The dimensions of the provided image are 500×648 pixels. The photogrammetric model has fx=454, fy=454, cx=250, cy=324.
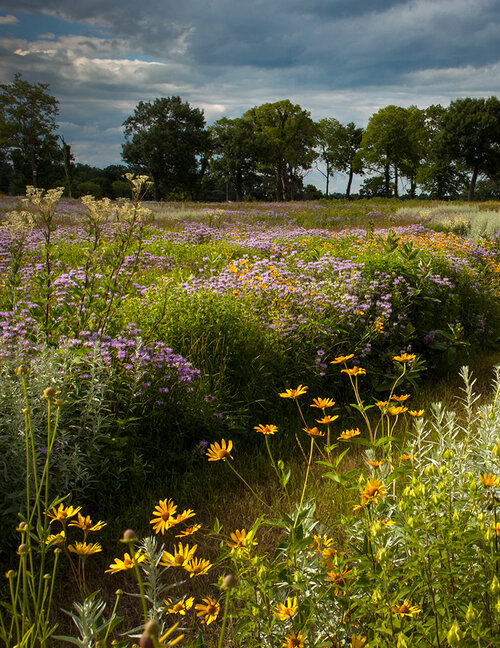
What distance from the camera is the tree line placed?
38.4 m

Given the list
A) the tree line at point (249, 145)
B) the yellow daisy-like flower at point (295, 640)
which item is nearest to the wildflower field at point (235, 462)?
the yellow daisy-like flower at point (295, 640)

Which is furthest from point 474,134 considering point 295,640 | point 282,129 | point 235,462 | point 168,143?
point 295,640

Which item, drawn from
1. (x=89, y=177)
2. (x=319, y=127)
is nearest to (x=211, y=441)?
(x=319, y=127)

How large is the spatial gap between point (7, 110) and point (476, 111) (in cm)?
3943

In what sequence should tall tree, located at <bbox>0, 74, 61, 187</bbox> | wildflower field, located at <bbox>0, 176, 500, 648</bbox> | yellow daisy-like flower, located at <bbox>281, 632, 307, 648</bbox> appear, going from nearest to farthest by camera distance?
yellow daisy-like flower, located at <bbox>281, 632, 307, 648</bbox> → wildflower field, located at <bbox>0, 176, 500, 648</bbox> → tall tree, located at <bbox>0, 74, 61, 187</bbox>

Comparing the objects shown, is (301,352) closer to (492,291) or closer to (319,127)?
(492,291)

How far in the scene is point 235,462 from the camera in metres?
3.06

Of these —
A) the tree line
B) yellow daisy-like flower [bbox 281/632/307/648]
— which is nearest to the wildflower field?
yellow daisy-like flower [bbox 281/632/307/648]

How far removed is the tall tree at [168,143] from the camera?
42.3 metres

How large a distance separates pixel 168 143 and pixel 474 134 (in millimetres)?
26884

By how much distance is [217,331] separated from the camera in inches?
138

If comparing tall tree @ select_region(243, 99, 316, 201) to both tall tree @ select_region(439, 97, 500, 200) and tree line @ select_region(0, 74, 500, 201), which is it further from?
tall tree @ select_region(439, 97, 500, 200)

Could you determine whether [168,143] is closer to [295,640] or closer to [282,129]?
[282,129]

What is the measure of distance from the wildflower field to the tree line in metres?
36.3
